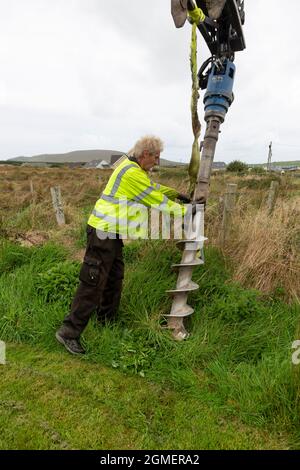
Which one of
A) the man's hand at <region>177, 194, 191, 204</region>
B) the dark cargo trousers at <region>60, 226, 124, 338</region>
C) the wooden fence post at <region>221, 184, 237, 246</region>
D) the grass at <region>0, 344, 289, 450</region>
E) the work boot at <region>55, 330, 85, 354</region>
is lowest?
the grass at <region>0, 344, 289, 450</region>

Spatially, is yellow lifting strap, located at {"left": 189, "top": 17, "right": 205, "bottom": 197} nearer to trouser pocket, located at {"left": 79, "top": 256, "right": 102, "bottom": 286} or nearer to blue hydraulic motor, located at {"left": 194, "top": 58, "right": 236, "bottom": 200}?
blue hydraulic motor, located at {"left": 194, "top": 58, "right": 236, "bottom": 200}

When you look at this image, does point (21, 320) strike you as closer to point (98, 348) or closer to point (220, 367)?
point (98, 348)

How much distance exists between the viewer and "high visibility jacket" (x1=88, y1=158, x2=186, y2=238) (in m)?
3.36

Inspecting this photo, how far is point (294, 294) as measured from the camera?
13.3 feet

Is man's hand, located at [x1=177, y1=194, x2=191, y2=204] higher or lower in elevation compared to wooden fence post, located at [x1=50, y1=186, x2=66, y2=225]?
higher

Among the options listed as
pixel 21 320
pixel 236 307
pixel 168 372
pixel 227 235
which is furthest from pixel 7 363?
pixel 227 235

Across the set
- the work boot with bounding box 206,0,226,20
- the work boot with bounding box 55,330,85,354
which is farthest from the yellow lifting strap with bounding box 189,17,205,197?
the work boot with bounding box 55,330,85,354

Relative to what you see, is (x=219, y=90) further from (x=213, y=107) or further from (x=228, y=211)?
(x=228, y=211)

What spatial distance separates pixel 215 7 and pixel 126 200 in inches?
80.0

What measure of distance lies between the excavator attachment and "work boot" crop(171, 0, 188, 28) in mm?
151

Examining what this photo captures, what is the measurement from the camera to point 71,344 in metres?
3.50

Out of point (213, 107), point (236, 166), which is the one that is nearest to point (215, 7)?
point (213, 107)

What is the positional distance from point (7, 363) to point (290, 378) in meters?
2.76
